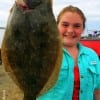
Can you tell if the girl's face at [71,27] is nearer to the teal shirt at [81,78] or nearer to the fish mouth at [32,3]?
the teal shirt at [81,78]

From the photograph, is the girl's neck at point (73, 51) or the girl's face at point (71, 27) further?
the girl's neck at point (73, 51)

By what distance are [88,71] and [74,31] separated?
1.89ft

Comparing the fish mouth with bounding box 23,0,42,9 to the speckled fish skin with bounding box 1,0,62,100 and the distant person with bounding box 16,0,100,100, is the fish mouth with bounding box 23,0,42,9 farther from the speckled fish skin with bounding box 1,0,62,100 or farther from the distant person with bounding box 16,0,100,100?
the distant person with bounding box 16,0,100,100

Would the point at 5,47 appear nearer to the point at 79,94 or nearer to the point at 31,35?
the point at 31,35

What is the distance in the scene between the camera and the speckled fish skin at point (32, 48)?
11.7 feet

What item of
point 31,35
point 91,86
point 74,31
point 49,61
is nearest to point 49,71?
point 49,61

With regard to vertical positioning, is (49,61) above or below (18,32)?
below

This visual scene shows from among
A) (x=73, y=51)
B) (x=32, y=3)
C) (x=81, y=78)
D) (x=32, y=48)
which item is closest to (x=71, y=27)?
(x=73, y=51)

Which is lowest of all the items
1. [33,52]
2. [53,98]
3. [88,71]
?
[53,98]

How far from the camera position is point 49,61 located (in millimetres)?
3693

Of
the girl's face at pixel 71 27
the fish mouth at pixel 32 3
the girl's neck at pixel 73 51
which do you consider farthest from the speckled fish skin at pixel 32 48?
the girl's neck at pixel 73 51

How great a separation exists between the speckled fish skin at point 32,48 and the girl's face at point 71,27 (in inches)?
42.2

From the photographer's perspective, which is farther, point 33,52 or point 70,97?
point 70,97

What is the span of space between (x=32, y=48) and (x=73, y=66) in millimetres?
1424
